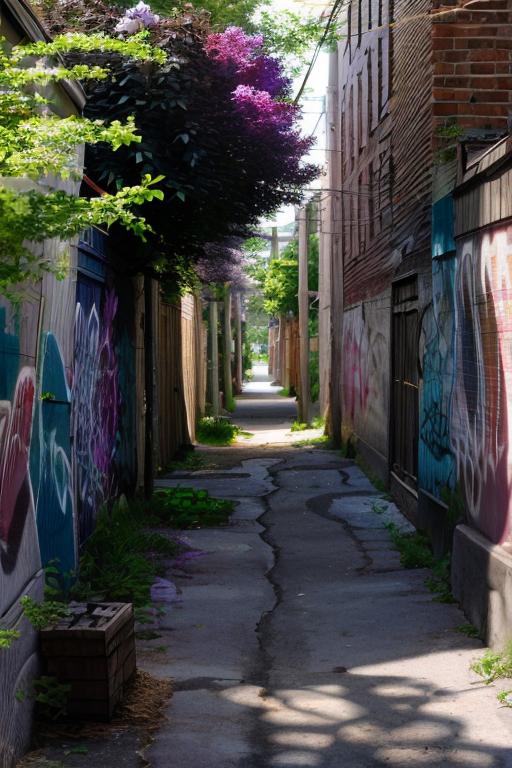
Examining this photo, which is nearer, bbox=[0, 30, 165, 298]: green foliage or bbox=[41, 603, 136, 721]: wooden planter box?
bbox=[0, 30, 165, 298]: green foliage

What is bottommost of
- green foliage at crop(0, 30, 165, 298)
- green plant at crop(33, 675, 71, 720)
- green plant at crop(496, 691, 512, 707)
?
green plant at crop(496, 691, 512, 707)

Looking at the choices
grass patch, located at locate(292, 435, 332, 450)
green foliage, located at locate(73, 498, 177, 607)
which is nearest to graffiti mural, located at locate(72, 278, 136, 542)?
green foliage, located at locate(73, 498, 177, 607)

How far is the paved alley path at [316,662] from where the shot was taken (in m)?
4.52

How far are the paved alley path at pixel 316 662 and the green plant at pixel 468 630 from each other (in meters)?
0.07

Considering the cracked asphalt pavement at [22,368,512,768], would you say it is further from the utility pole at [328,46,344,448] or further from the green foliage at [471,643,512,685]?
the utility pole at [328,46,344,448]

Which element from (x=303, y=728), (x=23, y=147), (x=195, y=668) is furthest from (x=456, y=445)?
(x=23, y=147)

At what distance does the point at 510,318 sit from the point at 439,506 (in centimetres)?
299

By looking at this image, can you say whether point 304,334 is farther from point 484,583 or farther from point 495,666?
point 495,666

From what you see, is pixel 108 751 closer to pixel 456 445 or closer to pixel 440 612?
pixel 440 612

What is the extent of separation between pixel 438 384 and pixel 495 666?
3628 millimetres

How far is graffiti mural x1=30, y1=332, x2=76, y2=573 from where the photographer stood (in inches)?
224

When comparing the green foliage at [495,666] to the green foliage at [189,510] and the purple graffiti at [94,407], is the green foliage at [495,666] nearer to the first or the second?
the purple graffiti at [94,407]

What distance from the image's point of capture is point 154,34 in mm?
9773

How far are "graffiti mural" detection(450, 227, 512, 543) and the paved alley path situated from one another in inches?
32.4
